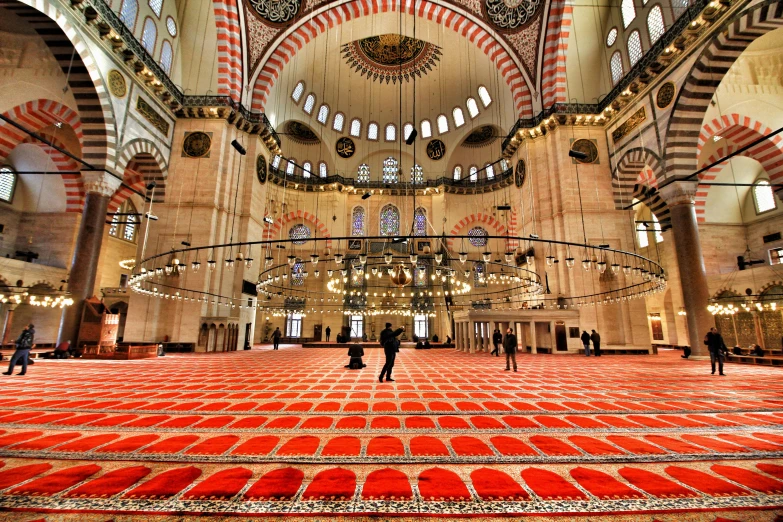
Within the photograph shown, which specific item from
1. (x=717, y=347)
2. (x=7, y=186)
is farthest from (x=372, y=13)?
(x=7, y=186)

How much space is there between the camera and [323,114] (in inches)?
798

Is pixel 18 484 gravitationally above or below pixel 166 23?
below

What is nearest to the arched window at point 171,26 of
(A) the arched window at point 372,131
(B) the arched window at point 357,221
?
(A) the arched window at point 372,131

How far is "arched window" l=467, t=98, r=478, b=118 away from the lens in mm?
19844

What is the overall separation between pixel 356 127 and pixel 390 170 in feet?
11.2

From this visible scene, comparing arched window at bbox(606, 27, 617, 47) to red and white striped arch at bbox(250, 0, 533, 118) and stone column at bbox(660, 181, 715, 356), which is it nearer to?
red and white striped arch at bbox(250, 0, 533, 118)

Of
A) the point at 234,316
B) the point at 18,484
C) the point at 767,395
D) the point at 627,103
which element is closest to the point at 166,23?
the point at 234,316

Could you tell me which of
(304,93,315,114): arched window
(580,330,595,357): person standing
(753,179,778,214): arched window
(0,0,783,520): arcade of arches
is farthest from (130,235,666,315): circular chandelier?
(304,93,315,114): arched window

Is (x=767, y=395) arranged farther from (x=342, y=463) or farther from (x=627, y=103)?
(x=627, y=103)

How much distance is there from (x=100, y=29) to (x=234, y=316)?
8.79 meters

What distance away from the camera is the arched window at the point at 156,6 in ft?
36.0

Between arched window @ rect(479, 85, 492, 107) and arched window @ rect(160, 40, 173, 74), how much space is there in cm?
1472

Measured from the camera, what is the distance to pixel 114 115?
9414 mm

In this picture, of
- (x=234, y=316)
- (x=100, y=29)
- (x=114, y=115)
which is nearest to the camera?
(x=100, y=29)
